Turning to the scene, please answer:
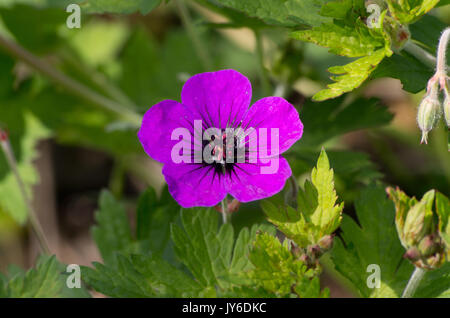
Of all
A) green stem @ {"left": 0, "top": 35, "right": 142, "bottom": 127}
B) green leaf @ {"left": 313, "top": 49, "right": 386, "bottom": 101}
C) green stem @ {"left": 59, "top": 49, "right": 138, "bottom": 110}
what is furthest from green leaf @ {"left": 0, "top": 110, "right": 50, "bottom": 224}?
green leaf @ {"left": 313, "top": 49, "right": 386, "bottom": 101}

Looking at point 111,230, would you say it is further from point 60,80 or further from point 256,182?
point 60,80

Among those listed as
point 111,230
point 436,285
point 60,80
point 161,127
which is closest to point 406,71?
point 436,285

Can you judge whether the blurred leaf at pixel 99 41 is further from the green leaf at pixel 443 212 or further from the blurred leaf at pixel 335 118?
the green leaf at pixel 443 212

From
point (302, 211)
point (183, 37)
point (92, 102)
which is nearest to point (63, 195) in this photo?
point (92, 102)

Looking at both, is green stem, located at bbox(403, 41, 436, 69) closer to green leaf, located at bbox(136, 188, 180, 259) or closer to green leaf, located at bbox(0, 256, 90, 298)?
green leaf, located at bbox(136, 188, 180, 259)

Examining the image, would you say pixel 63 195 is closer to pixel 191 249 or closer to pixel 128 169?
pixel 128 169

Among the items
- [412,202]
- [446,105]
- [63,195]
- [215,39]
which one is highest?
[215,39]
